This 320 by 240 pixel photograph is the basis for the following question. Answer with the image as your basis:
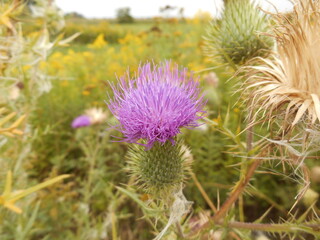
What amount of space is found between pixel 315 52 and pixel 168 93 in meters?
0.62

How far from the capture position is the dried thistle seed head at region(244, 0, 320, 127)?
1.16 metres

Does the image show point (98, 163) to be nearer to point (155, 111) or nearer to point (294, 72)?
point (155, 111)

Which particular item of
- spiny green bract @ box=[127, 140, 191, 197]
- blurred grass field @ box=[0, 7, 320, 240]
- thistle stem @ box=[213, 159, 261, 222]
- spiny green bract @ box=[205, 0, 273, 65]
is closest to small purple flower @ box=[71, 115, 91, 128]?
blurred grass field @ box=[0, 7, 320, 240]

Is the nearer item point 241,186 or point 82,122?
point 241,186

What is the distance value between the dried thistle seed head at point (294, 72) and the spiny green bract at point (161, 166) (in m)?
0.46

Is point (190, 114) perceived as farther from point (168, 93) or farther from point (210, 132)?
point (210, 132)

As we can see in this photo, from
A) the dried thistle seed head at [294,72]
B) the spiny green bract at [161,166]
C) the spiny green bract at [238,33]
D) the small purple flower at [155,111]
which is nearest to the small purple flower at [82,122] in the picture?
the spiny green bract at [238,33]

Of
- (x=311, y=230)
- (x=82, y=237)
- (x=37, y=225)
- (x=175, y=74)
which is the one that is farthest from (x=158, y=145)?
(x=37, y=225)

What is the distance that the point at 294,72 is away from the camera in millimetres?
1260

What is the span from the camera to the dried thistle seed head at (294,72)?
1.16m

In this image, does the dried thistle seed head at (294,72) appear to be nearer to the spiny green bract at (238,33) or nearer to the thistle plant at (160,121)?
the thistle plant at (160,121)

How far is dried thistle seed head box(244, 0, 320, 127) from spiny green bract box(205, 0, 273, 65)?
0.48 m

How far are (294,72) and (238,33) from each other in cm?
73

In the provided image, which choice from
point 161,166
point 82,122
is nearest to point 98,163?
point 82,122
